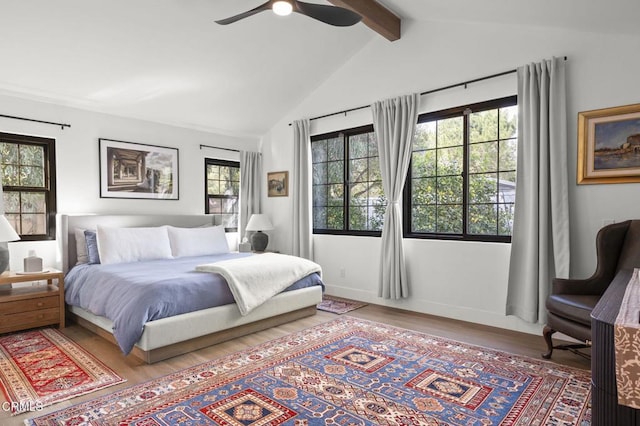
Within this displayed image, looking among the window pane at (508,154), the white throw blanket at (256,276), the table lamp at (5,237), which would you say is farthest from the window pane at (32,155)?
the window pane at (508,154)

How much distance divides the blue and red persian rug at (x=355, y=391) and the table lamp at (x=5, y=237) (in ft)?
6.75

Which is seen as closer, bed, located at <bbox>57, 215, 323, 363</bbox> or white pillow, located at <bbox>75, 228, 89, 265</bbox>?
bed, located at <bbox>57, 215, 323, 363</bbox>

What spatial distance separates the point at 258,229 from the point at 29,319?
2779 millimetres

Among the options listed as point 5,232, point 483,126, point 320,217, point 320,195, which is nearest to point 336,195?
point 320,195

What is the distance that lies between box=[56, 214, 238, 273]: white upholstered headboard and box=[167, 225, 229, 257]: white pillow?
312 millimetres

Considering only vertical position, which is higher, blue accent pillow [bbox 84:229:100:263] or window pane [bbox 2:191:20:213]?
window pane [bbox 2:191:20:213]

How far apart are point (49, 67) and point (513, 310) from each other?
490 centimetres

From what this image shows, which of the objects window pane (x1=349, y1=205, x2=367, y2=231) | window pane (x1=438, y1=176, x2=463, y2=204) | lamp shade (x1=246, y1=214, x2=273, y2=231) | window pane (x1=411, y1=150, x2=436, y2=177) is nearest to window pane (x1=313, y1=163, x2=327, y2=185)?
window pane (x1=349, y1=205, x2=367, y2=231)

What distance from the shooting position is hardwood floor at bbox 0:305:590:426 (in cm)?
277

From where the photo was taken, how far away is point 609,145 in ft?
10.7

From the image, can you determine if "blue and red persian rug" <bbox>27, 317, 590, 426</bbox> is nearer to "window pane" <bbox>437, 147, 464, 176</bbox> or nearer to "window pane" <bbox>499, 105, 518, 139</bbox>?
"window pane" <bbox>437, 147, 464, 176</bbox>

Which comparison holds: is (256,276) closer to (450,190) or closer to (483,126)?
(450,190)

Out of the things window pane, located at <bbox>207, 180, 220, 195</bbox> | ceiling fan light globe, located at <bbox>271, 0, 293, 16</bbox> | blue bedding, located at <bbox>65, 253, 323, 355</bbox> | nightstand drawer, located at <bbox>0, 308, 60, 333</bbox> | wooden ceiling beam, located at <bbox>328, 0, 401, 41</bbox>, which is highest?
wooden ceiling beam, located at <bbox>328, 0, 401, 41</bbox>

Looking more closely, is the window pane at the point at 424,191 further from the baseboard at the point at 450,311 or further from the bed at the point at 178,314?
the bed at the point at 178,314
